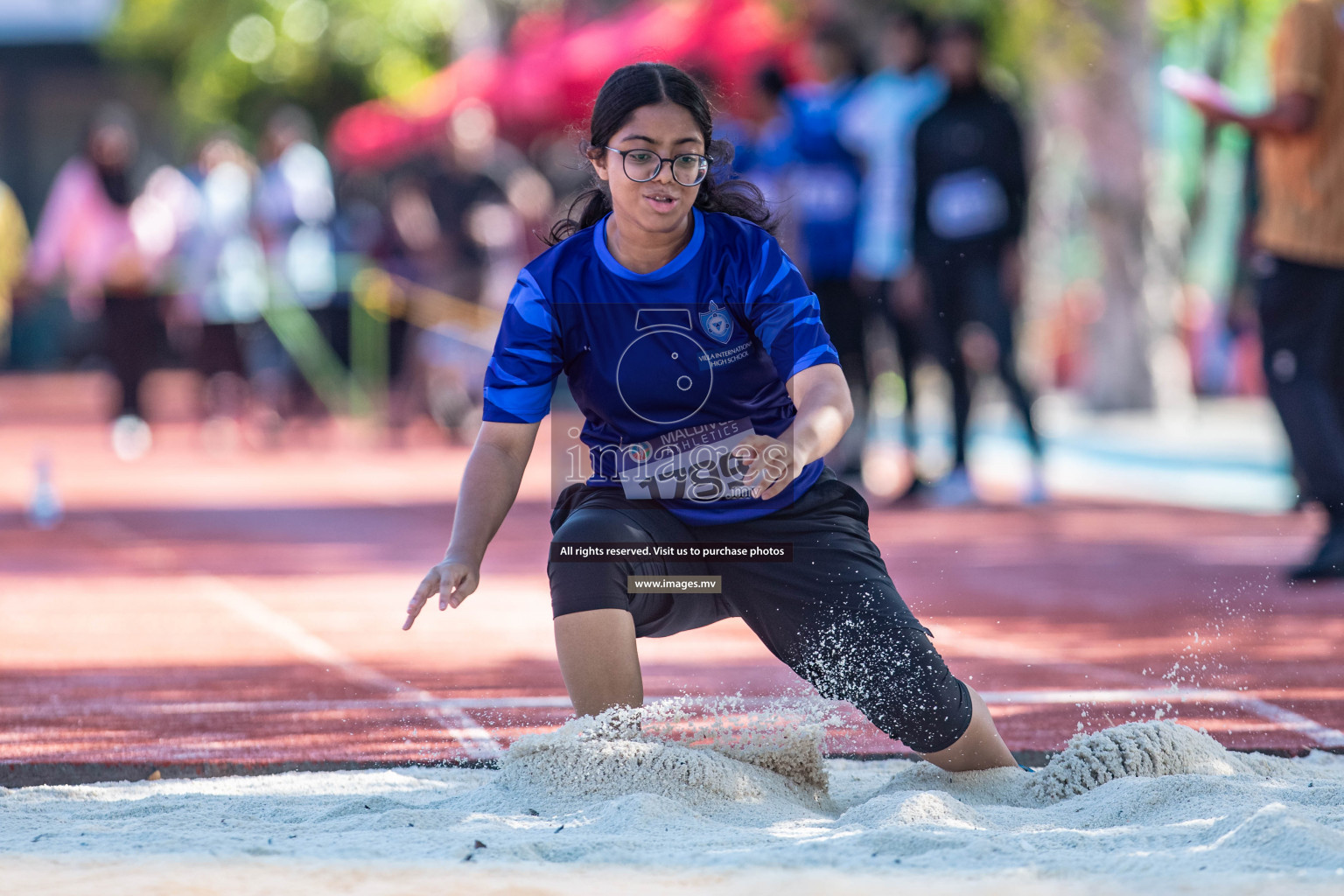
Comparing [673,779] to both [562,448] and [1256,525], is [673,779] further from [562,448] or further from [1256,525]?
[1256,525]

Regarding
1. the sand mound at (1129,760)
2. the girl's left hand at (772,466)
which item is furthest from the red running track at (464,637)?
the girl's left hand at (772,466)

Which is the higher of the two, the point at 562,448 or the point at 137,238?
the point at 137,238

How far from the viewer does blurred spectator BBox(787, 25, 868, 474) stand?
949 cm

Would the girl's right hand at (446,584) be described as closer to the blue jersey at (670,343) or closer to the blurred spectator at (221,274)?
the blue jersey at (670,343)

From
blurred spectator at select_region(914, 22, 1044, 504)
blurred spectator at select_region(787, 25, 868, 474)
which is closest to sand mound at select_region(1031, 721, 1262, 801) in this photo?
blurred spectator at select_region(914, 22, 1044, 504)

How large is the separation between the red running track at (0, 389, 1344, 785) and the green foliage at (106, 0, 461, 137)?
20.2 meters

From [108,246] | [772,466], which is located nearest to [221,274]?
[108,246]

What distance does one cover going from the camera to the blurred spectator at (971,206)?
900cm

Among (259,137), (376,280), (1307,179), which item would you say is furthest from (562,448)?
(259,137)

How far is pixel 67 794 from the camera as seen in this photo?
3.60 m

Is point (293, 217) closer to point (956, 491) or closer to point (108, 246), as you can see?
point (108, 246)

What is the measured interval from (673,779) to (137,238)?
10820 millimetres

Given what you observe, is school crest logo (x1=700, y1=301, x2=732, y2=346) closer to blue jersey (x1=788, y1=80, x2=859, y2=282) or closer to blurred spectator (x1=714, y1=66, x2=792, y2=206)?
blurred spectator (x1=714, y1=66, x2=792, y2=206)

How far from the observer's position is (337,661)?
5.41 metres
